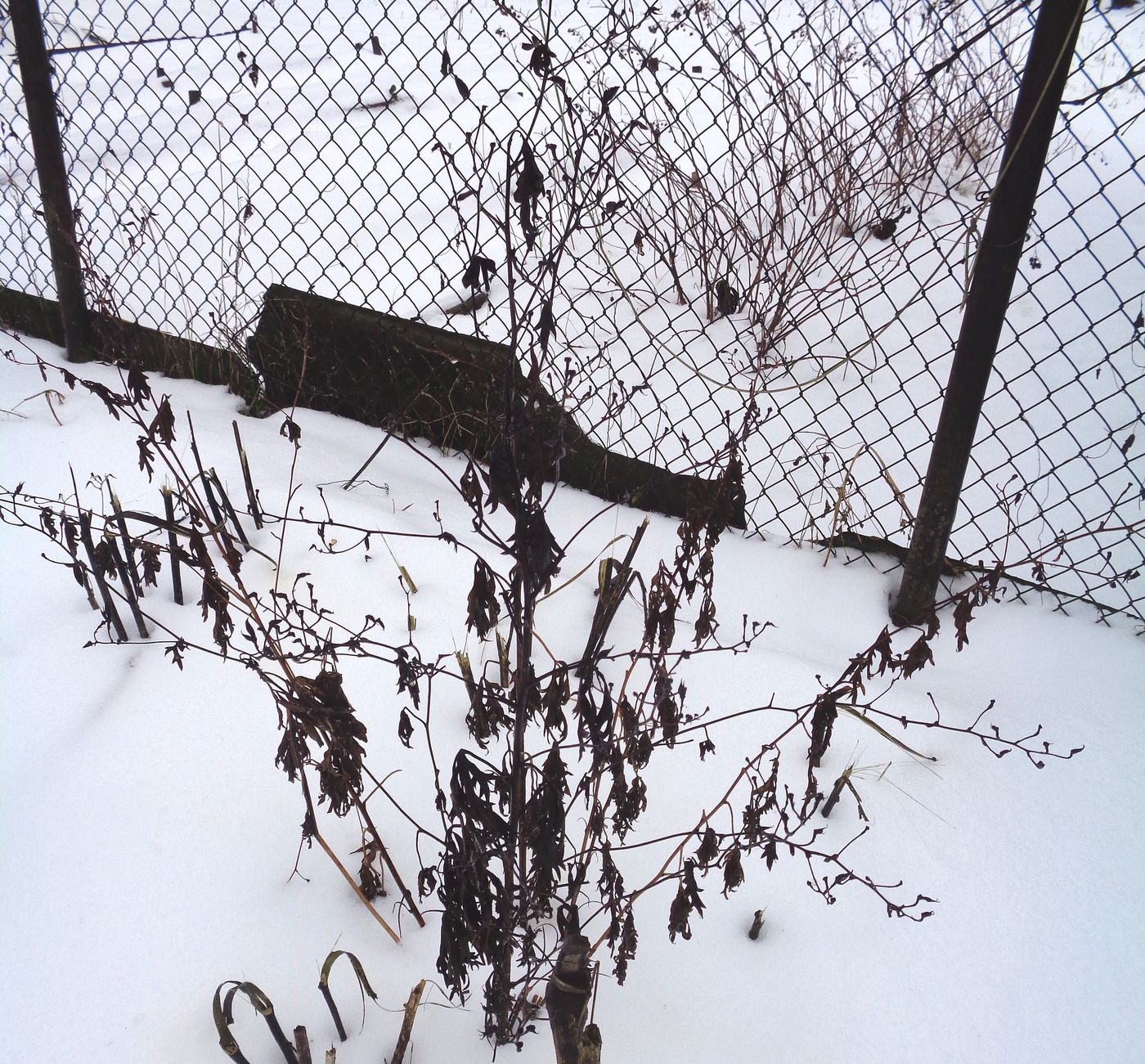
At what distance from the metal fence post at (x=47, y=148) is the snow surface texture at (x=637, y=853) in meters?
1.00

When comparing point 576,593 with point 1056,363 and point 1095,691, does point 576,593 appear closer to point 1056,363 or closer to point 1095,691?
point 1095,691

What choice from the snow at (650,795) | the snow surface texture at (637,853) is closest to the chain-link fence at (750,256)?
the snow at (650,795)

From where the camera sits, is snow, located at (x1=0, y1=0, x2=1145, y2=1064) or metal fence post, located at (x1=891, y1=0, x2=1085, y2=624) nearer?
snow, located at (x1=0, y1=0, x2=1145, y2=1064)

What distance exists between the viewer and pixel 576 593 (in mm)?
1979

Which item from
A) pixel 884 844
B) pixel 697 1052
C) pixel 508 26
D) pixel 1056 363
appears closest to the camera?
pixel 697 1052

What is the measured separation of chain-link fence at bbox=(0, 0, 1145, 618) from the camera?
206 cm

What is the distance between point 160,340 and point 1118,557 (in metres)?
2.56

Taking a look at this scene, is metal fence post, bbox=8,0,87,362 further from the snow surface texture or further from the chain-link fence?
the snow surface texture

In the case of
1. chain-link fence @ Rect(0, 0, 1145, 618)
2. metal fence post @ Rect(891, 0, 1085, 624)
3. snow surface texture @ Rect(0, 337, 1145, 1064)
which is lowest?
snow surface texture @ Rect(0, 337, 1145, 1064)

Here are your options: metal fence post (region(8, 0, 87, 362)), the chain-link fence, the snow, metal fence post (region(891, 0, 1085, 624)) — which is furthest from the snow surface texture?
metal fence post (region(8, 0, 87, 362))

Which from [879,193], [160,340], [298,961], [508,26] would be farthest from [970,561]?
[508,26]

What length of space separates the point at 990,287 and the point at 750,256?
60.0 inches

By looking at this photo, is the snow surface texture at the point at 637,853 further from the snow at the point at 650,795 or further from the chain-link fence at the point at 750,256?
the chain-link fence at the point at 750,256

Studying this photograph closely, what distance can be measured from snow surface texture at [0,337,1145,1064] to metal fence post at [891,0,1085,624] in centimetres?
18
